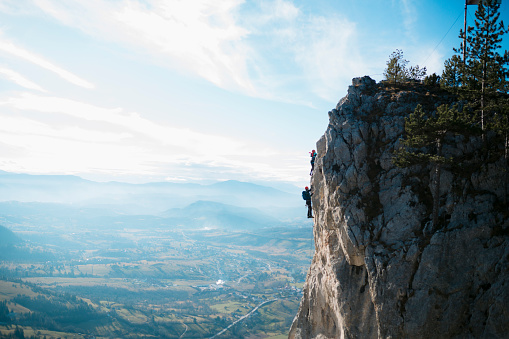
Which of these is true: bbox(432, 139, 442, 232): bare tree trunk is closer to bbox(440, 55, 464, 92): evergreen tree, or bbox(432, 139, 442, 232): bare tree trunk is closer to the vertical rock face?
the vertical rock face

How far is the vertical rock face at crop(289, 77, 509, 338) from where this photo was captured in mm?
18547

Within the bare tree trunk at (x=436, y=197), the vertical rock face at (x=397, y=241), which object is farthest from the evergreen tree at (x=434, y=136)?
the vertical rock face at (x=397, y=241)

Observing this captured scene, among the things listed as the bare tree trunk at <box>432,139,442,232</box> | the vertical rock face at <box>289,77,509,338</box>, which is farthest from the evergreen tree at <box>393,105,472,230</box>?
the vertical rock face at <box>289,77,509,338</box>

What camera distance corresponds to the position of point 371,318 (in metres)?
21.4

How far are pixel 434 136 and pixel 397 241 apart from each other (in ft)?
26.2

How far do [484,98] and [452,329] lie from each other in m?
17.5

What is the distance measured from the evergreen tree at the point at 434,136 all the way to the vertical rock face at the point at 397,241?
0.97 metres

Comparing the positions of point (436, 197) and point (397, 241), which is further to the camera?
point (397, 241)

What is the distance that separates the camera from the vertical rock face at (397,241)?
1855 cm

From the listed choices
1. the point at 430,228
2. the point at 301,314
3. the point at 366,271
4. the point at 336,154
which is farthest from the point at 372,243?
the point at 301,314

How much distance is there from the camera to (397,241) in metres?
21.4

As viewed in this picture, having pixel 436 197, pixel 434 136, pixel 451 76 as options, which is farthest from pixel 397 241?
pixel 451 76

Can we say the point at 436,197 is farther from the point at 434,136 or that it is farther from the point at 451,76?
the point at 451,76

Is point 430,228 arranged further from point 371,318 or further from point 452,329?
point 371,318
